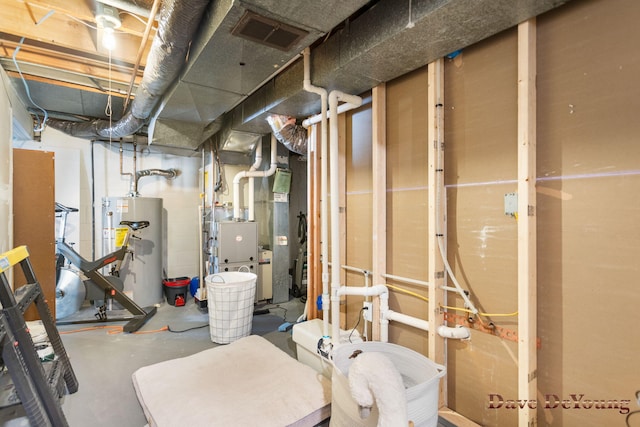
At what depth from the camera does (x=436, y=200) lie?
5.99 ft

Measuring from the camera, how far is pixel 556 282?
1446 millimetres

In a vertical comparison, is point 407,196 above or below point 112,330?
above

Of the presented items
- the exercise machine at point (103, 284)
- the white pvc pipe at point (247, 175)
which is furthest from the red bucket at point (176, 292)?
the white pvc pipe at point (247, 175)

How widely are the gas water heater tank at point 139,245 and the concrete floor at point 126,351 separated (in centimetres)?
33

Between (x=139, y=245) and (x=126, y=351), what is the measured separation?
1.67 m

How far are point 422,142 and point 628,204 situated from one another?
108cm

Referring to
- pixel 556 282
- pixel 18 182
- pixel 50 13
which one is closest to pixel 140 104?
pixel 50 13

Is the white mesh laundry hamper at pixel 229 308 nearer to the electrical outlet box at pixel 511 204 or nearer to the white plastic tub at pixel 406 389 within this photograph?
the white plastic tub at pixel 406 389

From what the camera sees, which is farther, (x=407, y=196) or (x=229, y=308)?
(x=229, y=308)

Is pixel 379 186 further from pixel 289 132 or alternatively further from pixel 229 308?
pixel 229 308

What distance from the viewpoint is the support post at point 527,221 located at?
142cm

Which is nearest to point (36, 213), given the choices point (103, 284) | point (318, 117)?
point (103, 284)

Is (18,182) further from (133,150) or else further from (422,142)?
(422,142)

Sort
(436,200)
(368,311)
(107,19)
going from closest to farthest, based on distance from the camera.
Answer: (436,200) → (107,19) → (368,311)
